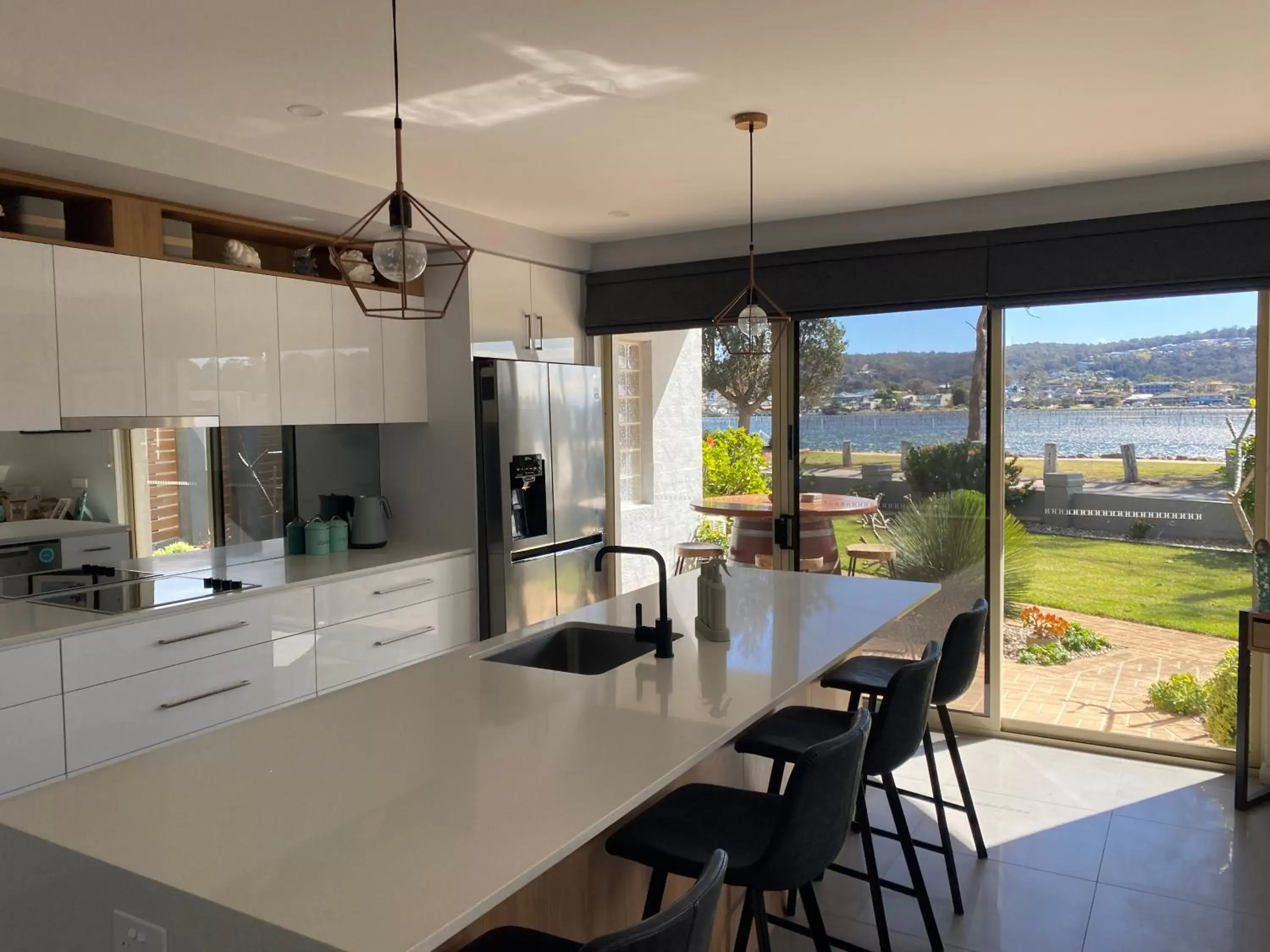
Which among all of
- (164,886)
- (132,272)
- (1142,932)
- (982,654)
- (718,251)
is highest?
(718,251)

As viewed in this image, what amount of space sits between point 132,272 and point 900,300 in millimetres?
3299

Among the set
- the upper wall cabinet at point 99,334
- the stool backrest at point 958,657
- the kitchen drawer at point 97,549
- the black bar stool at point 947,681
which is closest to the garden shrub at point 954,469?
the black bar stool at point 947,681

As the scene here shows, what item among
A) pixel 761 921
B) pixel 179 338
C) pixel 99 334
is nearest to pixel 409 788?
pixel 761 921

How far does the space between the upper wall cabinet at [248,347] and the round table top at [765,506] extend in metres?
2.36

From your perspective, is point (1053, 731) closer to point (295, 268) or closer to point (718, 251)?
point (718, 251)

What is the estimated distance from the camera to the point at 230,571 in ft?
13.5

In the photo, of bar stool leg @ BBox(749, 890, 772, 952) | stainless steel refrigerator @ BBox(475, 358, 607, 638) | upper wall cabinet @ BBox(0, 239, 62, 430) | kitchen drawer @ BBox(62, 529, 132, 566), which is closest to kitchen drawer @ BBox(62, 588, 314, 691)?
kitchen drawer @ BBox(62, 529, 132, 566)

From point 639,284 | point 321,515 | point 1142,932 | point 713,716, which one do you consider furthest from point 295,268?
point 1142,932

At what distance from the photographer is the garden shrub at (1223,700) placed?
418cm

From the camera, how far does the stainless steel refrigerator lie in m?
4.66

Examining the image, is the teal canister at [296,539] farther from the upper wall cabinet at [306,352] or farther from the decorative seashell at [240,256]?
the decorative seashell at [240,256]

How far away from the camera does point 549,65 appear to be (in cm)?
272

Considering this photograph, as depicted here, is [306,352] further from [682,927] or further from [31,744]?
[682,927]

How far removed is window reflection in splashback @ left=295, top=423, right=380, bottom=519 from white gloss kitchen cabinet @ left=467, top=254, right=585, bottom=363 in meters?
0.79
